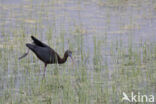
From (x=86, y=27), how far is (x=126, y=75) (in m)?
4.25

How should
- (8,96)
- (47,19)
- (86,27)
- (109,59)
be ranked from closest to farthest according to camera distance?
1. (8,96)
2. (109,59)
3. (86,27)
4. (47,19)

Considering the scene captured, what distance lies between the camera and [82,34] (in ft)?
40.8

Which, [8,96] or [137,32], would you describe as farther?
[137,32]

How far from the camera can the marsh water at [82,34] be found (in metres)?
9.69

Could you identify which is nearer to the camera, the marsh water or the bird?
the bird

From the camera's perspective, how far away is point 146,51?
10656mm

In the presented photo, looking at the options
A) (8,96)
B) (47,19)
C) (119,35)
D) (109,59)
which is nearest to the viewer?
(8,96)

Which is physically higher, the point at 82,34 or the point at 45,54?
the point at 82,34

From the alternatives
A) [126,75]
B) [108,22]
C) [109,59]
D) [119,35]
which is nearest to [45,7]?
[108,22]

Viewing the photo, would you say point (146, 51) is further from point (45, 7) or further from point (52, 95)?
point (45, 7)

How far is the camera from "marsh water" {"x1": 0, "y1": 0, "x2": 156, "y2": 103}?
969 cm

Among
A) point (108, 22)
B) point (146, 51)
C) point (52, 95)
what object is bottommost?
point (52, 95)

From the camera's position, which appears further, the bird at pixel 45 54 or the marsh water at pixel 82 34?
the marsh water at pixel 82 34

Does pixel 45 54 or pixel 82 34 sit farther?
pixel 82 34
